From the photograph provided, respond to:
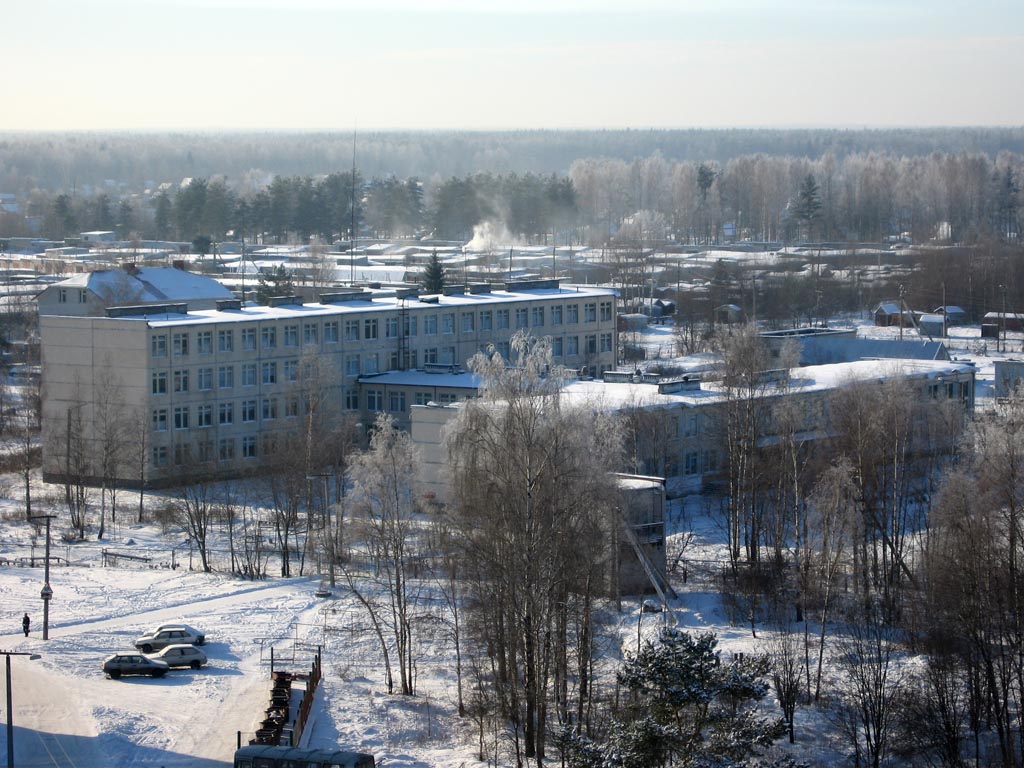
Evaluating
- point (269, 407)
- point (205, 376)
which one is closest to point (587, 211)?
point (269, 407)

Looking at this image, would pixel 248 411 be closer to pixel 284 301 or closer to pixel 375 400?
pixel 375 400

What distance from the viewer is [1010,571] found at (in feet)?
49.8

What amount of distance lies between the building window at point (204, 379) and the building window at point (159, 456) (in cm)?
137

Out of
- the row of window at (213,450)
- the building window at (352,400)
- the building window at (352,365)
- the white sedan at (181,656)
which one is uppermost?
the building window at (352,365)

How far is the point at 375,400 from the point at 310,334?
5.85 feet

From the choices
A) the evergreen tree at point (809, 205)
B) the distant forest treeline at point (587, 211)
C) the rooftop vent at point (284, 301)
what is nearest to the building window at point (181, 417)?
the rooftop vent at point (284, 301)

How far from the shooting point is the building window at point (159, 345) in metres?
26.7

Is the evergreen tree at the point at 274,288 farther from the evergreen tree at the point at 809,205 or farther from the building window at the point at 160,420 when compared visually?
the evergreen tree at the point at 809,205

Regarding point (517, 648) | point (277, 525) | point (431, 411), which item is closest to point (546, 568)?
point (517, 648)

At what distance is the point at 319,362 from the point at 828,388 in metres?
8.89

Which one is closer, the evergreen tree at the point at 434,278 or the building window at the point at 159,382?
the building window at the point at 159,382

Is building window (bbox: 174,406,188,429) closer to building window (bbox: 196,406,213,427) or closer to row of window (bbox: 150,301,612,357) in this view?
building window (bbox: 196,406,213,427)

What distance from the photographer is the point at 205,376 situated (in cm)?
2752

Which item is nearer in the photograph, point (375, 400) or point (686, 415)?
point (686, 415)
